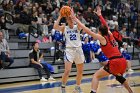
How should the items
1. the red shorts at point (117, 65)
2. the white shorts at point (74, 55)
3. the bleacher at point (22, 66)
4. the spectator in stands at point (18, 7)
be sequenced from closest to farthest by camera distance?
1. the red shorts at point (117, 65)
2. the white shorts at point (74, 55)
3. the bleacher at point (22, 66)
4. the spectator in stands at point (18, 7)

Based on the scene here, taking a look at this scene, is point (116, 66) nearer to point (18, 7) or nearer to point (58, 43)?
point (58, 43)

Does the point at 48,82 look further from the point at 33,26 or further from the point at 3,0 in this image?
the point at 3,0

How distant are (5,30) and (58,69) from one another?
2746 millimetres

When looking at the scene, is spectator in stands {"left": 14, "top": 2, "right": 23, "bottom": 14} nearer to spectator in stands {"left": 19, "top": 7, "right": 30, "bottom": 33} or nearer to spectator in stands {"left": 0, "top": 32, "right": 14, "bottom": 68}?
spectator in stands {"left": 19, "top": 7, "right": 30, "bottom": 33}

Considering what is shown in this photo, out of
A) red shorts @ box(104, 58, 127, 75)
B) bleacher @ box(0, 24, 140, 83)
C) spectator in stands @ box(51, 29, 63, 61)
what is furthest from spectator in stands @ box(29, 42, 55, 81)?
red shorts @ box(104, 58, 127, 75)

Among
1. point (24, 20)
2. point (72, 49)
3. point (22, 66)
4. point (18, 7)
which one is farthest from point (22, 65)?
point (72, 49)

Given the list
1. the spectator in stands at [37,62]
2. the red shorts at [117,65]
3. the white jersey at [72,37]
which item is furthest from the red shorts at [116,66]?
the spectator in stands at [37,62]

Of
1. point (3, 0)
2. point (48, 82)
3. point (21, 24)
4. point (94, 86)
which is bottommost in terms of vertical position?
point (48, 82)

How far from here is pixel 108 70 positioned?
7684 millimetres

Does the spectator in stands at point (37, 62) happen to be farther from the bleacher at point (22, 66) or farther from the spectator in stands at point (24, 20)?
the spectator in stands at point (24, 20)

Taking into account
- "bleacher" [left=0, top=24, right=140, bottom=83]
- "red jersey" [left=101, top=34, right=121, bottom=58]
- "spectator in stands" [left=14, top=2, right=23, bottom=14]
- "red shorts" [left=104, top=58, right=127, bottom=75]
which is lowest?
"bleacher" [left=0, top=24, right=140, bottom=83]

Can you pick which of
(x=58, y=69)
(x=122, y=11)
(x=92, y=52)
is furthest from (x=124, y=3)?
(x=58, y=69)

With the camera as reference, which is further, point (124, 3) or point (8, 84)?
point (124, 3)

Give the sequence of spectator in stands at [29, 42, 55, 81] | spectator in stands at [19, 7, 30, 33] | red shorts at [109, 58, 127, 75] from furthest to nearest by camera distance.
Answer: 1. spectator in stands at [19, 7, 30, 33]
2. spectator in stands at [29, 42, 55, 81]
3. red shorts at [109, 58, 127, 75]
